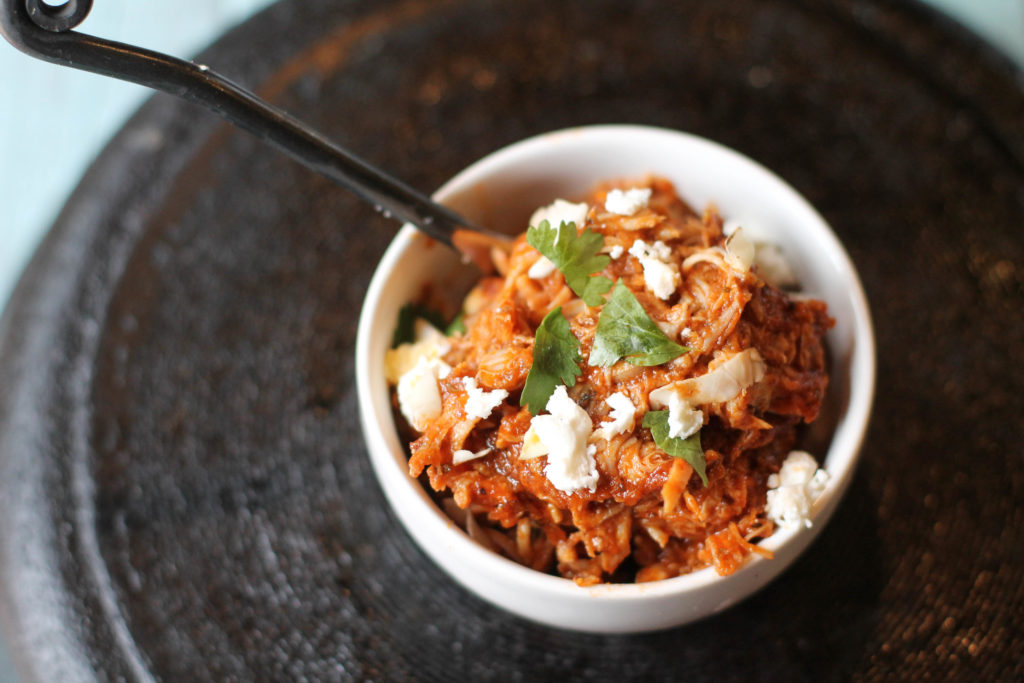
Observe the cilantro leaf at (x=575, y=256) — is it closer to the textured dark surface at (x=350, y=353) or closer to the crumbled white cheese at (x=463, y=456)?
the crumbled white cheese at (x=463, y=456)

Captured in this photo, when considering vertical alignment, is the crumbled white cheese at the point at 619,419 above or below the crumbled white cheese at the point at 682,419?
above

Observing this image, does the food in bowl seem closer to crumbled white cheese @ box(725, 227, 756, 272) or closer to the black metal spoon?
crumbled white cheese @ box(725, 227, 756, 272)

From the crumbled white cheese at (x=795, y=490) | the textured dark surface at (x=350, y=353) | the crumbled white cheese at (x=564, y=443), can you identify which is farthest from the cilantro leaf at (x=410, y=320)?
the crumbled white cheese at (x=795, y=490)

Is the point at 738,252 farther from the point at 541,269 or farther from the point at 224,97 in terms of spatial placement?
the point at 224,97

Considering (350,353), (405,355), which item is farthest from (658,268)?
(350,353)

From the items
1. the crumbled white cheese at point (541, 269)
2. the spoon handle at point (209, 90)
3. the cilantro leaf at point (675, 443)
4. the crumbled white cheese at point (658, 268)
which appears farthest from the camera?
the crumbled white cheese at point (541, 269)

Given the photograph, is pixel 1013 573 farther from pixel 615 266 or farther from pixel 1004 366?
pixel 615 266

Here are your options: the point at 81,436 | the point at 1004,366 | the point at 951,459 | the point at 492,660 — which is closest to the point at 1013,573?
the point at 951,459

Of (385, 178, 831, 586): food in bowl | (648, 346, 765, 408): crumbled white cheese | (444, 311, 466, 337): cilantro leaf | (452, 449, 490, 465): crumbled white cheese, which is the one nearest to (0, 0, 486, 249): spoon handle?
(444, 311, 466, 337): cilantro leaf
